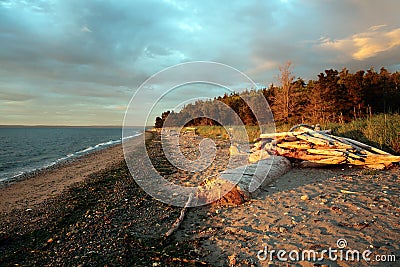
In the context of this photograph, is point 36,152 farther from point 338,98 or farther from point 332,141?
point 338,98

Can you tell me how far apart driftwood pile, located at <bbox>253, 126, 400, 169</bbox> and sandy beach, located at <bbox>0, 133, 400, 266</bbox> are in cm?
75

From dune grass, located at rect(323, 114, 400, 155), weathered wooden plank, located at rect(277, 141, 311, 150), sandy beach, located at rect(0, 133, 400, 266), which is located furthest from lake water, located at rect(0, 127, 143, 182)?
dune grass, located at rect(323, 114, 400, 155)

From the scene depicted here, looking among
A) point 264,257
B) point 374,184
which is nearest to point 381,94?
point 374,184

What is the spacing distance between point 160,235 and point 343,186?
473 cm

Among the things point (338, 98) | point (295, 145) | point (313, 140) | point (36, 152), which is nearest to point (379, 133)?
point (313, 140)

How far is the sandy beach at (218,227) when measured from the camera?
3445 millimetres

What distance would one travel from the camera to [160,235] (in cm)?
421

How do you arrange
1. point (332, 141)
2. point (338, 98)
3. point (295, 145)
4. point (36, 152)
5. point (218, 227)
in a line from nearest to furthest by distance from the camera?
point (218, 227) < point (332, 141) < point (295, 145) < point (338, 98) < point (36, 152)

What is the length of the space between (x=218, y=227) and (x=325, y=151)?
567cm

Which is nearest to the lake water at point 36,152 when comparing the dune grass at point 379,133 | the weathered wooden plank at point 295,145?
the weathered wooden plank at point 295,145

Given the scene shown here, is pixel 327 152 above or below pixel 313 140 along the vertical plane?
below

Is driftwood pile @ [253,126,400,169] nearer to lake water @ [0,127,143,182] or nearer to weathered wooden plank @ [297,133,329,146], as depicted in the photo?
weathered wooden plank @ [297,133,329,146]

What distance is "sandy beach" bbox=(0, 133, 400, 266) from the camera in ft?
11.3

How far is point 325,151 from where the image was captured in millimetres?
8070
